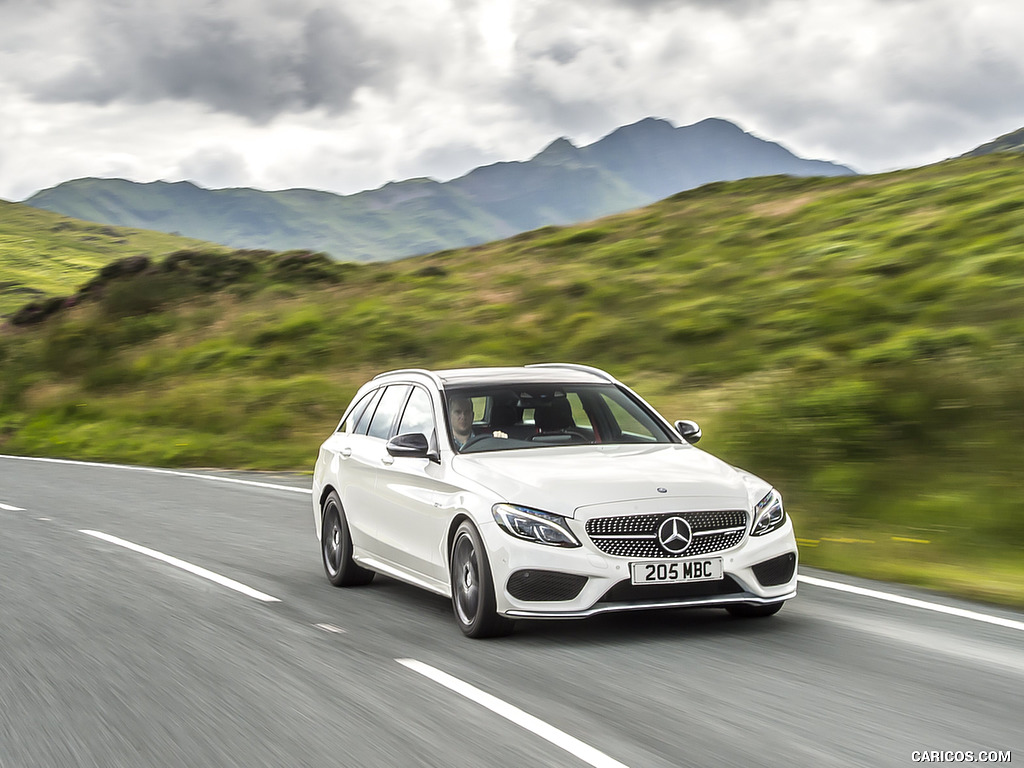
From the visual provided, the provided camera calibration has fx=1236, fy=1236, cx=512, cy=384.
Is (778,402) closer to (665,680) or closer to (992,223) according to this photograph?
(665,680)

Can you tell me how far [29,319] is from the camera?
4766 centimetres

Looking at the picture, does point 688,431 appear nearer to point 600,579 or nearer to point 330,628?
point 600,579

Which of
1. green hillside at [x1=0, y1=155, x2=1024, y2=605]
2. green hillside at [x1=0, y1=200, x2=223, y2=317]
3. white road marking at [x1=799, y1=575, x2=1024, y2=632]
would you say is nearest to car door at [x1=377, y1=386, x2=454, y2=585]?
white road marking at [x1=799, y1=575, x2=1024, y2=632]

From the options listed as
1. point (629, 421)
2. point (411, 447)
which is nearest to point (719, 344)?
point (629, 421)

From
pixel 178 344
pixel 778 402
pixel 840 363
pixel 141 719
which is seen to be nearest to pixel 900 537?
pixel 778 402

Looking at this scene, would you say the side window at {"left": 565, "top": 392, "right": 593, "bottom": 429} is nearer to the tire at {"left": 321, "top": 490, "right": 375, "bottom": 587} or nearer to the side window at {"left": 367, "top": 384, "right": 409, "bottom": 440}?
the side window at {"left": 367, "top": 384, "right": 409, "bottom": 440}

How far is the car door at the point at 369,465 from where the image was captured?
8633 mm

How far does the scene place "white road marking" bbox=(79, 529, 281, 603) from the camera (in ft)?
29.2

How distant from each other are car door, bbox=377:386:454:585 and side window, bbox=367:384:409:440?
18 cm

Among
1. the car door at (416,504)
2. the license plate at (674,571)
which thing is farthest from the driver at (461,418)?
the license plate at (674,571)

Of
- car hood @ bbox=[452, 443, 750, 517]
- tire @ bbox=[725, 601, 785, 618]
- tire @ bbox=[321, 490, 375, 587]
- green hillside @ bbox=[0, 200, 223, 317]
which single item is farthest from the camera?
green hillside @ bbox=[0, 200, 223, 317]

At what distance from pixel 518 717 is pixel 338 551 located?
4.23m

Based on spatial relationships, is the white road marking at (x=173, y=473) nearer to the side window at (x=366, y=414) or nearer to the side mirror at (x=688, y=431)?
the side window at (x=366, y=414)

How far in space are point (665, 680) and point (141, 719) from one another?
7.90ft
